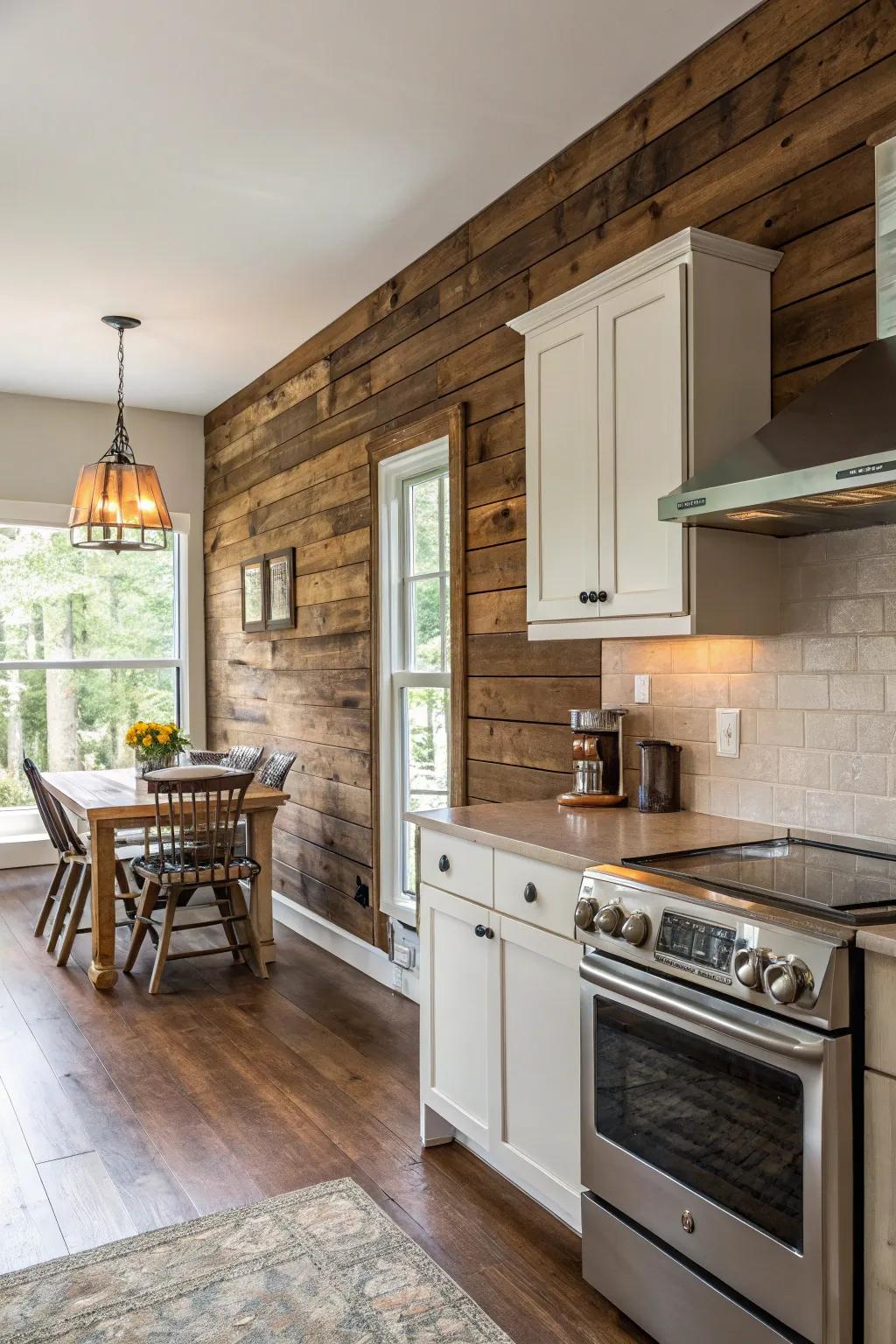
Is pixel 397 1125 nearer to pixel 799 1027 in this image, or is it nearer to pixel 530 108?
pixel 799 1027

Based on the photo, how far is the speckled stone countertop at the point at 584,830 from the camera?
7.26 ft

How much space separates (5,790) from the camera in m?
6.39

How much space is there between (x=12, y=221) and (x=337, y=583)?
1.94 metres

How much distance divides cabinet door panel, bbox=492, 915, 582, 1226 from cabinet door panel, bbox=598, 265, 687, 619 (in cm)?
83

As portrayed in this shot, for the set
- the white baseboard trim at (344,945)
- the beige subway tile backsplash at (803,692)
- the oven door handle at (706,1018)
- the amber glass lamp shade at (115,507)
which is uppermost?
the amber glass lamp shade at (115,507)

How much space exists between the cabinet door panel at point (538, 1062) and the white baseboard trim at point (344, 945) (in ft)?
5.23

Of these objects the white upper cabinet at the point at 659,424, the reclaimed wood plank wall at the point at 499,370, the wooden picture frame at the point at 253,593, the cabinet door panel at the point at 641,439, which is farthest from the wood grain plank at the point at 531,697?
the wooden picture frame at the point at 253,593

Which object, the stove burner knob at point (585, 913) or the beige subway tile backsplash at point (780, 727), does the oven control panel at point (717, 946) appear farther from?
the beige subway tile backsplash at point (780, 727)

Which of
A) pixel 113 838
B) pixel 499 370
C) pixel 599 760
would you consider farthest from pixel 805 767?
pixel 113 838

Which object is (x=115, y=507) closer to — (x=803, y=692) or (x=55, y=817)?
(x=55, y=817)

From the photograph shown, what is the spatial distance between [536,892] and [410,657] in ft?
7.15

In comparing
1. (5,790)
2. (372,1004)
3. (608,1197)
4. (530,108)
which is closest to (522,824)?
(608,1197)

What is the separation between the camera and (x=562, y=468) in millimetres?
2734

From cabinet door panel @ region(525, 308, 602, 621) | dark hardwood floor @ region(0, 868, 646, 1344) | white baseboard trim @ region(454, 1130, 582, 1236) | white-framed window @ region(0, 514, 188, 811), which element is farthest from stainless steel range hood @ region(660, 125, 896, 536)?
white-framed window @ region(0, 514, 188, 811)
